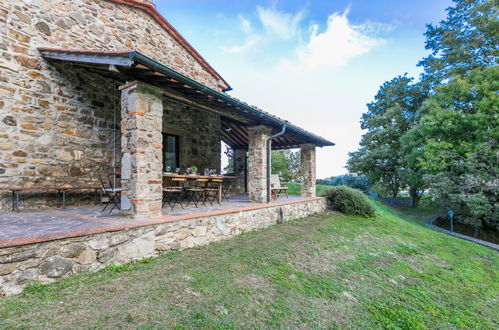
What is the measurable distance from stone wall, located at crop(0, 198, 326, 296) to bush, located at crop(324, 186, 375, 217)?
5046 mm

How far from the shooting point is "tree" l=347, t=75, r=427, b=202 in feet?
43.8

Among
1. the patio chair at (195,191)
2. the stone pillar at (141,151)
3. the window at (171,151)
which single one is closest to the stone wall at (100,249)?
the stone pillar at (141,151)

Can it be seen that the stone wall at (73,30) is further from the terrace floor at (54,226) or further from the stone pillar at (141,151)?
the terrace floor at (54,226)

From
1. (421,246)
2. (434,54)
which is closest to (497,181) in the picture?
(421,246)

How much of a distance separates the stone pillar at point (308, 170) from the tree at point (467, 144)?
485 cm

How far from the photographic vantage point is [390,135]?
45.4 ft

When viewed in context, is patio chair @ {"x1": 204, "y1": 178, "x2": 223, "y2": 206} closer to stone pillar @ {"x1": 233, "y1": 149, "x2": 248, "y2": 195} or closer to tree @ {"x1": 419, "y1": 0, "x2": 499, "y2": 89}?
stone pillar @ {"x1": 233, "y1": 149, "x2": 248, "y2": 195}

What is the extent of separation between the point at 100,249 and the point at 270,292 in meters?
2.02

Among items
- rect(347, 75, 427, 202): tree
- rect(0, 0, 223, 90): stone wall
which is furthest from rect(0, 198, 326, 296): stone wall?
rect(347, 75, 427, 202): tree

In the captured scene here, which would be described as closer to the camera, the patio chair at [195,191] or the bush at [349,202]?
the patio chair at [195,191]

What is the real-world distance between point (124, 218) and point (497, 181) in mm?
11122

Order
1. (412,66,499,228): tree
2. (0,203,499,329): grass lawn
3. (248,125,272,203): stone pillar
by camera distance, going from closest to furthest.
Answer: (0,203,499,329): grass lawn, (248,125,272,203): stone pillar, (412,66,499,228): tree

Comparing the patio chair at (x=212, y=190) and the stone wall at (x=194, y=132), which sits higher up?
the stone wall at (x=194, y=132)

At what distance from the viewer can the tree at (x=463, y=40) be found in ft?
34.3
